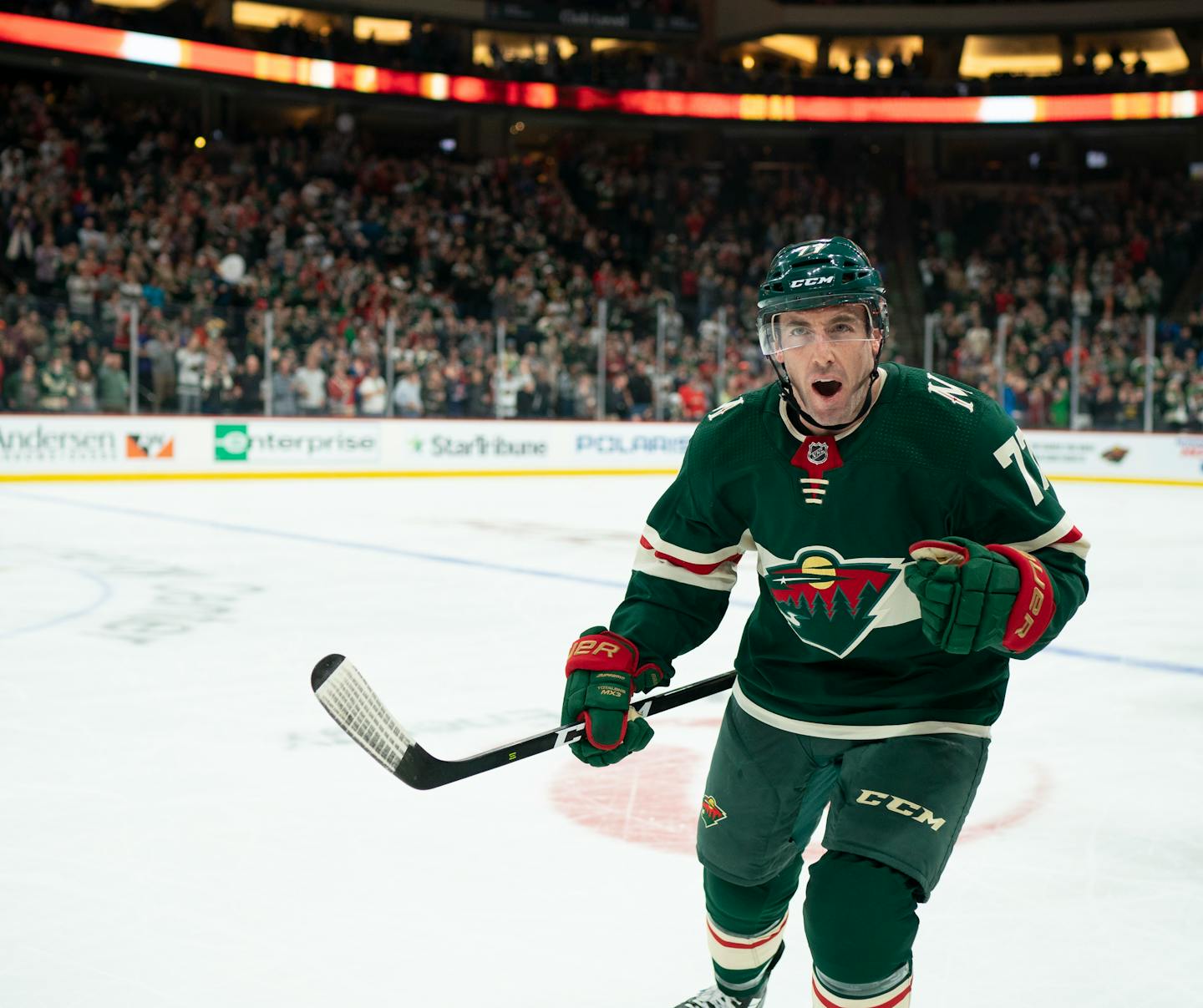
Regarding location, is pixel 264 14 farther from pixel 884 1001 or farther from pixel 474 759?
pixel 884 1001

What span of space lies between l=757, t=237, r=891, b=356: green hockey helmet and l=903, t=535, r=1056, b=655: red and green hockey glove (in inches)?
13.9

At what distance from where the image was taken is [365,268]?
1778 cm

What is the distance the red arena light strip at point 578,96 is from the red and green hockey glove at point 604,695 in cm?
1875

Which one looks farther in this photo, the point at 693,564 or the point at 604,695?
the point at 693,564

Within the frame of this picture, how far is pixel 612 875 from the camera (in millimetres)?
2883

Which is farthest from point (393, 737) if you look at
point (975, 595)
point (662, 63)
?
point (662, 63)

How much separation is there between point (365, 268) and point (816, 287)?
1641 cm

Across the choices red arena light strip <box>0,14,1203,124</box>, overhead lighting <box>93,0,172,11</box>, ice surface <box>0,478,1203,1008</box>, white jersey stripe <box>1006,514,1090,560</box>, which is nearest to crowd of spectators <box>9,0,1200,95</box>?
red arena light strip <box>0,14,1203,124</box>

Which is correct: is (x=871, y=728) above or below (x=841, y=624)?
below

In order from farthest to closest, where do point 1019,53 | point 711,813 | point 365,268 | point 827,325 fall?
point 1019,53 → point 365,268 → point 711,813 → point 827,325

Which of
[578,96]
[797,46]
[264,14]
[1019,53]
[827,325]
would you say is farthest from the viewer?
[797,46]

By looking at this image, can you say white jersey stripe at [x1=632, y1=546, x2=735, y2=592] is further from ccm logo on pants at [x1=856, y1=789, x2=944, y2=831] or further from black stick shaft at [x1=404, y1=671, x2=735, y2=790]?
ccm logo on pants at [x1=856, y1=789, x2=944, y2=831]

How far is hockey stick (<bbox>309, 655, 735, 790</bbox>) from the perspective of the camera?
183 cm

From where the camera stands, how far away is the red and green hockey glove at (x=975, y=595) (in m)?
1.73
